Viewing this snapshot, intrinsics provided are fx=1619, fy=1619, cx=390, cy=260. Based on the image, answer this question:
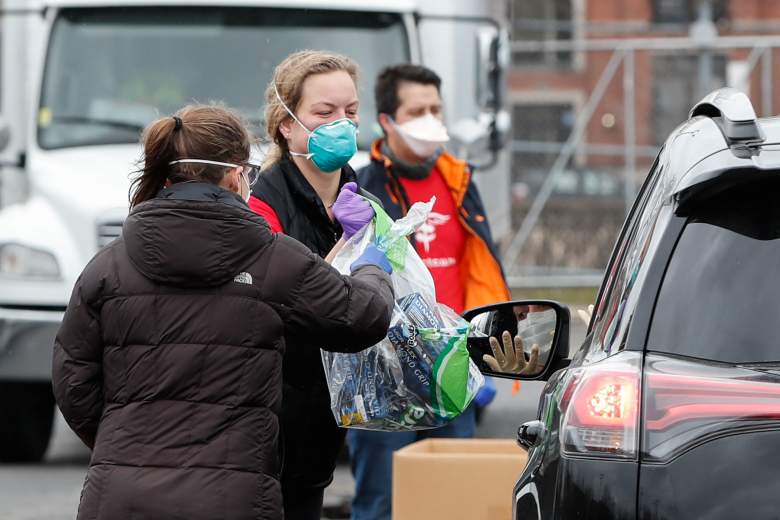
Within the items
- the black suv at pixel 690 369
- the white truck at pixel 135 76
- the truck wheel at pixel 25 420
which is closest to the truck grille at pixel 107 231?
the white truck at pixel 135 76

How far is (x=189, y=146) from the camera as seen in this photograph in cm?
362

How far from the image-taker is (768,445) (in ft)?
8.96

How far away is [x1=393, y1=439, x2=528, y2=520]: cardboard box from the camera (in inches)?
195

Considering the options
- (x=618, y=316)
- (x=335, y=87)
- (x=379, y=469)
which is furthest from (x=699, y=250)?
(x=379, y=469)

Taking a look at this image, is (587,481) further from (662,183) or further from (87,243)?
(87,243)

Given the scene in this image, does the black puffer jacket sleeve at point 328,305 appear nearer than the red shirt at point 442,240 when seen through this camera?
Yes

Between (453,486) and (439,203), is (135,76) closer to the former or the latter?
(439,203)

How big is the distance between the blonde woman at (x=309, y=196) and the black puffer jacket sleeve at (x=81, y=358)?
66 centimetres

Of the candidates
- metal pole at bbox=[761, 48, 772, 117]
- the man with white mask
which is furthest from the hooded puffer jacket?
metal pole at bbox=[761, 48, 772, 117]

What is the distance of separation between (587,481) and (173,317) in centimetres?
104

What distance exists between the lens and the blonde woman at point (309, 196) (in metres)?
4.17

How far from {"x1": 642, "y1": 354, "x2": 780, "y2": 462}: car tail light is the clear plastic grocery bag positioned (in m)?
1.27

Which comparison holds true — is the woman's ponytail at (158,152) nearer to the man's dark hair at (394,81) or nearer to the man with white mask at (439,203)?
the man with white mask at (439,203)

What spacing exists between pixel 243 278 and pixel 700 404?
1.12 m
